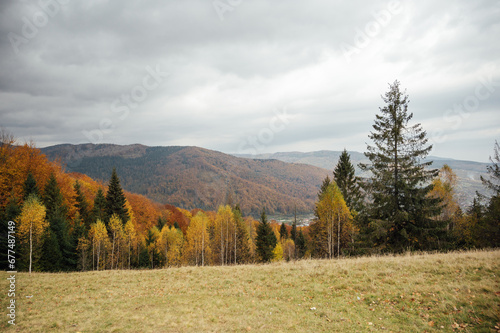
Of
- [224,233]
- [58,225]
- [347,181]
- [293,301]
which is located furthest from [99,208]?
[293,301]

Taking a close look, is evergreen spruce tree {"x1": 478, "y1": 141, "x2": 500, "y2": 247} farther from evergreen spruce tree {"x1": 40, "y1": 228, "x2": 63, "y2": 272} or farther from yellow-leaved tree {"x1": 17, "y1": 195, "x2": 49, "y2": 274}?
evergreen spruce tree {"x1": 40, "y1": 228, "x2": 63, "y2": 272}

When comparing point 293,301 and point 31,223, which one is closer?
point 293,301

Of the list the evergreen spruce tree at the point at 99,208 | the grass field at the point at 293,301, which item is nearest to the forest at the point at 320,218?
the evergreen spruce tree at the point at 99,208

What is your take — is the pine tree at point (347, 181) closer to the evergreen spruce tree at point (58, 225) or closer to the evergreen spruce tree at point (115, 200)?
the evergreen spruce tree at point (115, 200)

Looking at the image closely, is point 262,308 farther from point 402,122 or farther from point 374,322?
point 402,122

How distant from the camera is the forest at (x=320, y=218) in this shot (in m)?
19.8

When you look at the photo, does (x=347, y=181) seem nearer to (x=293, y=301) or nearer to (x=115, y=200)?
(x=293, y=301)

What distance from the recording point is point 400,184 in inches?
771

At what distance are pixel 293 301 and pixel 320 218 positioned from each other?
21.6 metres

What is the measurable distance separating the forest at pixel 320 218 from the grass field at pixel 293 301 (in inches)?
301

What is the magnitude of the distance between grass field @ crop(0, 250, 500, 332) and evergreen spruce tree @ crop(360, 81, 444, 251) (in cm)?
736

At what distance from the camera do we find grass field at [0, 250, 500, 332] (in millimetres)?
7879

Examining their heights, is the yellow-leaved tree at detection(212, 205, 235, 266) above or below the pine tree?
below

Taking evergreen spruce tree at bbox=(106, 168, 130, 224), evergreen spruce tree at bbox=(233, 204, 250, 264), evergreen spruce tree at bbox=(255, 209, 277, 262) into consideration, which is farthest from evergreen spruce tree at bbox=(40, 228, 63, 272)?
evergreen spruce tree at bbox=(255, 209, 277, 262)
